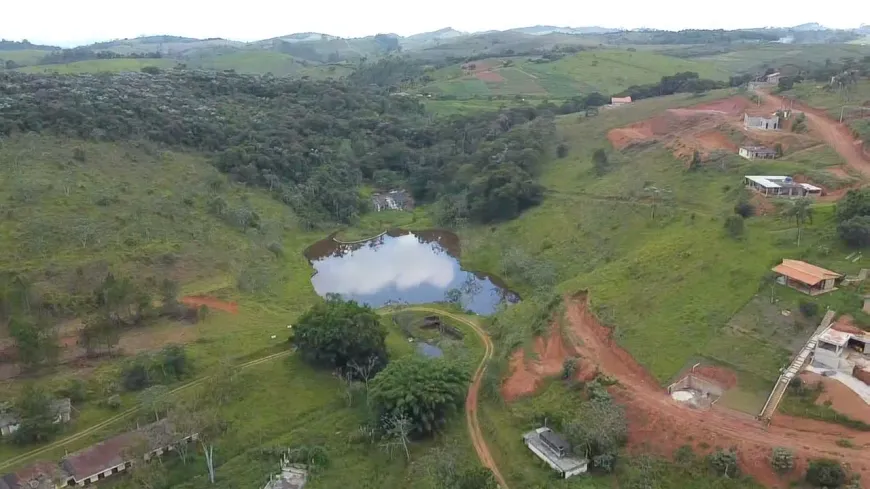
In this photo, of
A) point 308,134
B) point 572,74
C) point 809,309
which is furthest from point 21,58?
point 809,309

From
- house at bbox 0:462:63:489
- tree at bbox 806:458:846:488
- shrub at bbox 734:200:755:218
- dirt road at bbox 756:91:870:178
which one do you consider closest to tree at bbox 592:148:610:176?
dirt road at bbox 756:91:870:178

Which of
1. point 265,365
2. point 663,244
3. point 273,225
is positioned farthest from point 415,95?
point 265,365

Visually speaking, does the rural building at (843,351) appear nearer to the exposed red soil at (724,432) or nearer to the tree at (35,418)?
the exposed red soil at (724,432)

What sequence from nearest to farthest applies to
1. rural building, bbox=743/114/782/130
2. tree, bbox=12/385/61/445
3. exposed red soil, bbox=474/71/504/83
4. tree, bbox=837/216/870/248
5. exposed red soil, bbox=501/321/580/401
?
tree, bbox=12/385/61/445 → exposed red soil, bbox=501/321/580/401 → tree, bbox=837/216/870/248 → rural building, bbox=743/114/782/130 → exposed red soil, bbox=474/71/504/83

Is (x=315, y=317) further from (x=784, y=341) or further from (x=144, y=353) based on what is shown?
(x=784, y=341)

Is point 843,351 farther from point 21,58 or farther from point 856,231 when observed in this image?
point 21,58

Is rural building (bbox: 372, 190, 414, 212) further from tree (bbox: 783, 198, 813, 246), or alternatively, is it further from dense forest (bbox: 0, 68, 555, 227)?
tree (bbox: 783, 198, 813, 246)

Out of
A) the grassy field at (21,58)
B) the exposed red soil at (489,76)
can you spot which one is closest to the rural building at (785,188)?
the exposed red soil at (489,76)
